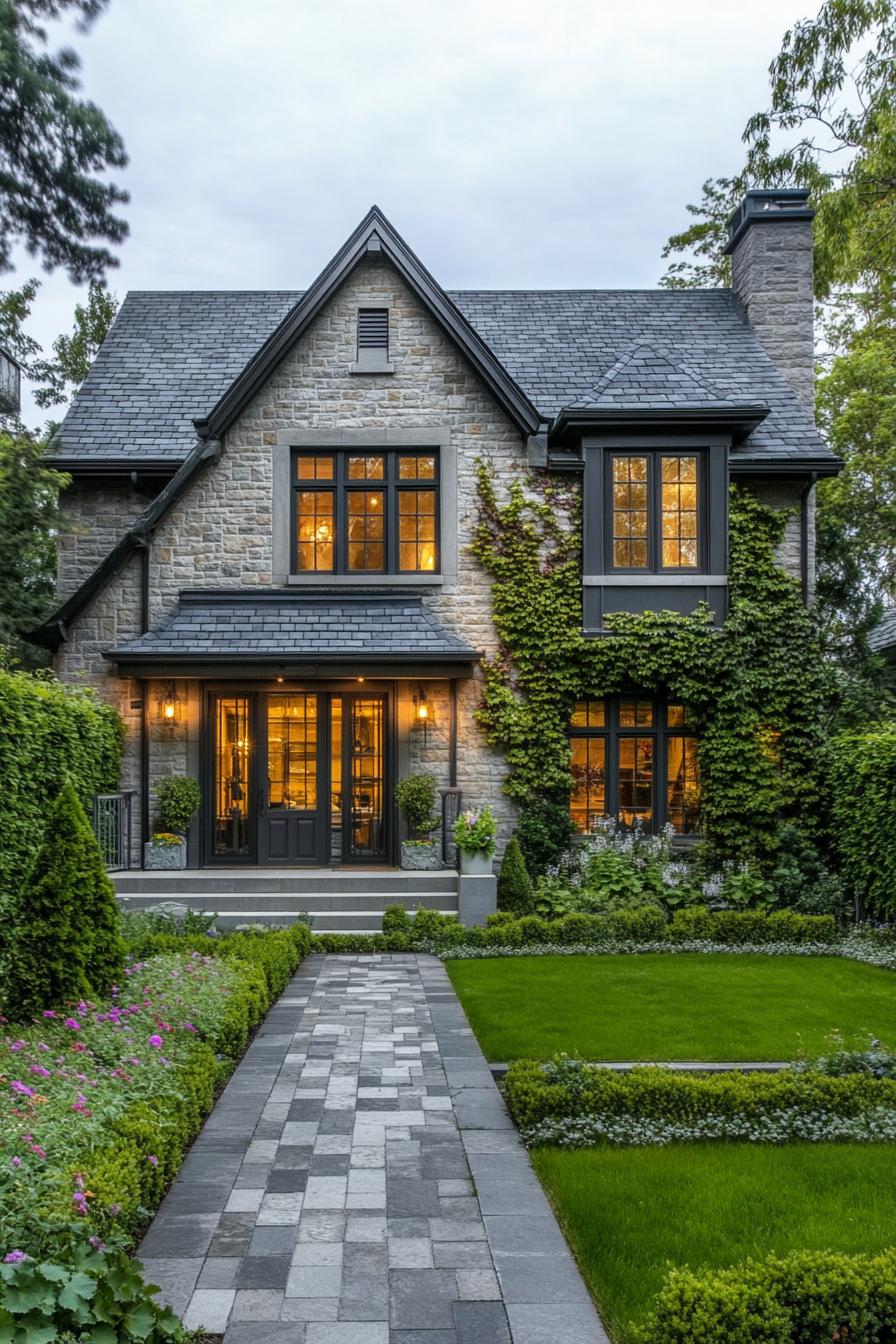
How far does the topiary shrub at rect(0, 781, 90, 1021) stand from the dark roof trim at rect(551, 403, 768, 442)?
9517 millimetres

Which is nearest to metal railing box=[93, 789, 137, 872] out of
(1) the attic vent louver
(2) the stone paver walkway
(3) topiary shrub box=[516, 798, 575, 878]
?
(3) topiary shrub box=[516, 798, 575, 878]

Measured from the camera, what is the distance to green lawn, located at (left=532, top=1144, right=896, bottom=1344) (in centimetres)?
405

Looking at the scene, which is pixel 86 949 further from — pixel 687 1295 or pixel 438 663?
pixel 438 663

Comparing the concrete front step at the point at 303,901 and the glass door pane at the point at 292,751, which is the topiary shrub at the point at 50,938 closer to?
the concrete front step at the point at 303,901

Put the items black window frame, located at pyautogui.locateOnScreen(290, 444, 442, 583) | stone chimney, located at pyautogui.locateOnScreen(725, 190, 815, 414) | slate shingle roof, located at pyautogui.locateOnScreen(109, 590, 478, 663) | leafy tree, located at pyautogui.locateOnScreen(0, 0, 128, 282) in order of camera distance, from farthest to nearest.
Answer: stone chimney, located at pyautogui.locateOnScreen(725, 190, 815, 414)
black window frame, located at pyautogui.locateOnScreen(290, 444, 442, 583)
slate shingle roof, located at pyautogui.locateOnScreen(109, 590, 478, 663)
leafy tree, located at pyautogui.locateOnScreen(0, 0, 128, 282)

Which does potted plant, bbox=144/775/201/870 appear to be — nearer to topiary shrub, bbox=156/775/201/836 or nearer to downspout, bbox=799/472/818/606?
topiary shrub, bbox=156/775/201/836

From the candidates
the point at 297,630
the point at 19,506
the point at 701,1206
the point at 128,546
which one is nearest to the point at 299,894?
the point at 297,630

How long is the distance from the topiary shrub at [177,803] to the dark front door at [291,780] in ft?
3.16

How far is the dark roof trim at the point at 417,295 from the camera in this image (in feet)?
47.0

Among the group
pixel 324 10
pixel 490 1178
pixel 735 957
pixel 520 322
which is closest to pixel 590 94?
pixel 520 322

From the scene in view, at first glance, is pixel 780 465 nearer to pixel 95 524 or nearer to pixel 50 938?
pixel 95 524

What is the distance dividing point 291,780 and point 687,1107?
942cm

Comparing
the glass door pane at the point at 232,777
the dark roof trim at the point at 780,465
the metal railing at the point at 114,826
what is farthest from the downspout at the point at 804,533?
the metal railing at the point at 114,826

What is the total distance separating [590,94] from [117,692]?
13560 mm
